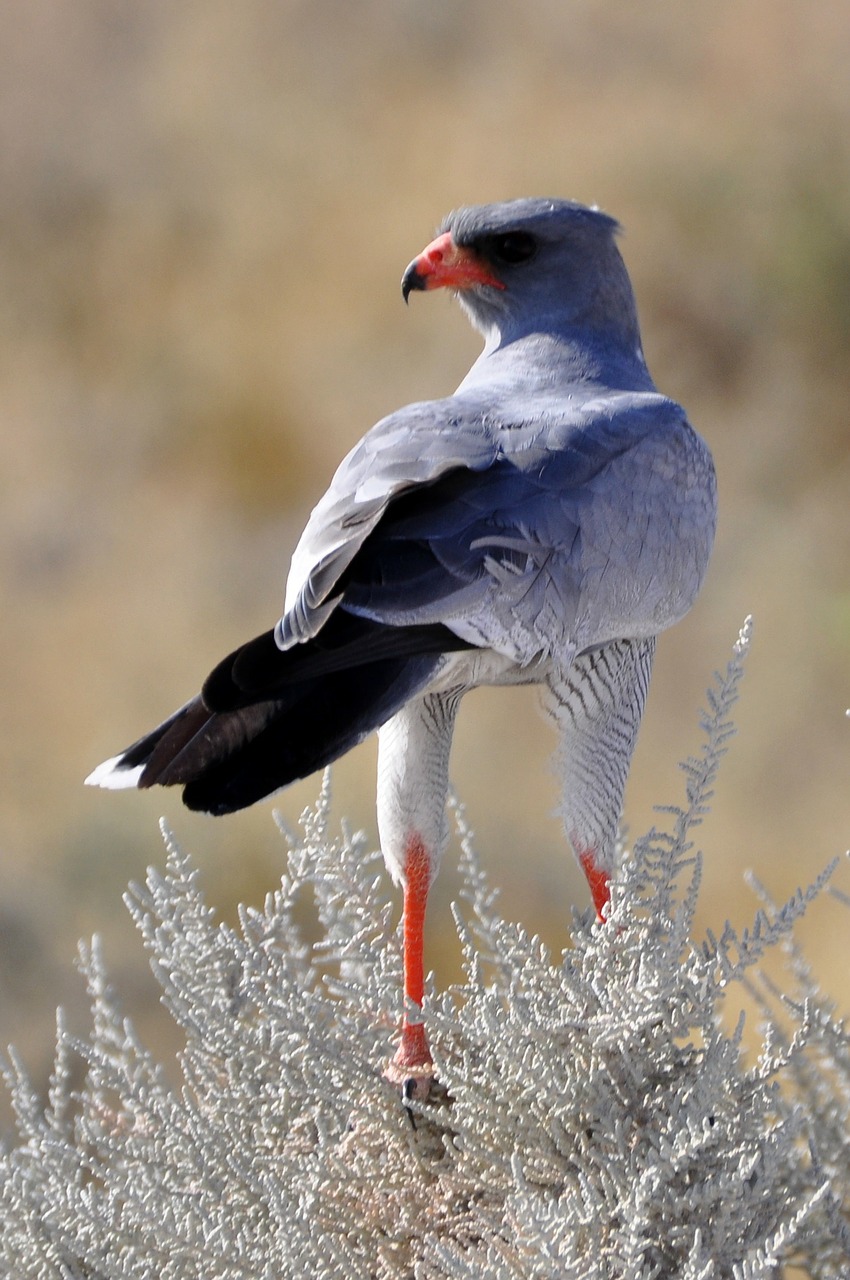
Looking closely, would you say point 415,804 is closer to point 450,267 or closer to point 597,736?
point 597,736

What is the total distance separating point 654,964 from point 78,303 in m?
9.69

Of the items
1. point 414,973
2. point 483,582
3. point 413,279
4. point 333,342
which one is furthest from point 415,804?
point 333,342

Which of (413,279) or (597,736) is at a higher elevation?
(413,279)

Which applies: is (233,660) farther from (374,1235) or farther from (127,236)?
(127,236)

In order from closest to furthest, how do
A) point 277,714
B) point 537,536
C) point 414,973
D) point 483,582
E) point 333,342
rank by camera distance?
point 277,714, point 483,582, point 537,536, point 414,973, point 333,342

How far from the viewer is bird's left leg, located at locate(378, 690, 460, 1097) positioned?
2.34 metres

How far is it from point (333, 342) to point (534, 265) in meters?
7.33

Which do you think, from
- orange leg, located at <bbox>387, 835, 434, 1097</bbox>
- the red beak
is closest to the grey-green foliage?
orange leg, located at <bbox>387, 835, 434, 1097</bbox>

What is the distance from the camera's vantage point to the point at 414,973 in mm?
2373

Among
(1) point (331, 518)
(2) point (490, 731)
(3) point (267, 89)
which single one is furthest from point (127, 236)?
(1) point (331, 518)

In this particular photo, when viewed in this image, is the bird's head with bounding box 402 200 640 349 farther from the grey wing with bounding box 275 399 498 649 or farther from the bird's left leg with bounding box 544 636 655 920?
the bird's left leg with bounding box 544 636 655 920

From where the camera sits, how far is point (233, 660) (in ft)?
5.94

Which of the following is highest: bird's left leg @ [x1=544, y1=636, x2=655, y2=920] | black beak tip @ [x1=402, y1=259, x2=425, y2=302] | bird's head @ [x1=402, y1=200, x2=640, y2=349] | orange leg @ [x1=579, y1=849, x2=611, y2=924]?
black beak tip @ [x1=402, y1=259, x2=425, y2=302]

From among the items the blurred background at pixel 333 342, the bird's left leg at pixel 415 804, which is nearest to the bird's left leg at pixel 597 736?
the bird's left leg at pixel 415 804
